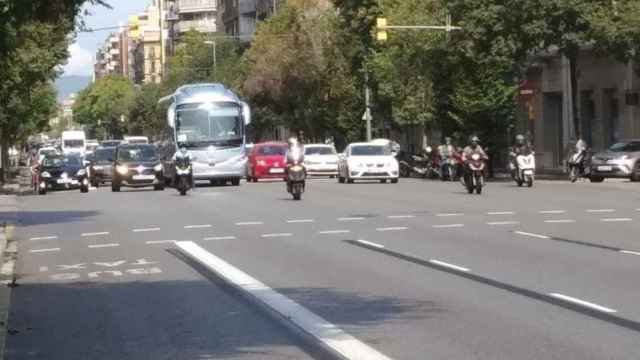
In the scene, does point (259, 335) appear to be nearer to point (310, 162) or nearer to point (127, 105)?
point (310, 162)

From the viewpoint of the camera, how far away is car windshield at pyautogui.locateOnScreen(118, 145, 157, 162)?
54.4 metres

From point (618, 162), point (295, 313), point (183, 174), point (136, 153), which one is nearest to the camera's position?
point (295, 313)

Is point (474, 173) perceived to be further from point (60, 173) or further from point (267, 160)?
point (267, 160)

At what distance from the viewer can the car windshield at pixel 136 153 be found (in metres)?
54.4

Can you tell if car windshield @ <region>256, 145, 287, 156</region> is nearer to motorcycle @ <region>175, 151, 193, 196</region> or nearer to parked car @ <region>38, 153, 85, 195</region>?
parked car @ <region>38, 153, 85, 195</region>

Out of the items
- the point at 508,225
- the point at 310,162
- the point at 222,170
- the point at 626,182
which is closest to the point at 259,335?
the point at 508,225

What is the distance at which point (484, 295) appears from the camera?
1498cm

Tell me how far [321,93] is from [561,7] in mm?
35640

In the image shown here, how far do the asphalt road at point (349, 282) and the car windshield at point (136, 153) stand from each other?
845 inches

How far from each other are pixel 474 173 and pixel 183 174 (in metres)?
9.84

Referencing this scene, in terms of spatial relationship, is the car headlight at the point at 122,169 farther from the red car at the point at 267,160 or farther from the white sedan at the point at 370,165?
the red car at the point at 267,160

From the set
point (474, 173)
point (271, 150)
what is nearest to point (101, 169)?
point (271, 150)

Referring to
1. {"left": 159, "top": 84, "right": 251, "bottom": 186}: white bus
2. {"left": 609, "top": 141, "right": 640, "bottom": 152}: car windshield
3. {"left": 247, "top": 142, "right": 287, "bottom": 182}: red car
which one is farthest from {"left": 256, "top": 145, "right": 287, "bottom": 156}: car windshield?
{"left": 609, "top": 141, "right": 640, "bottom": 152}: car windshield

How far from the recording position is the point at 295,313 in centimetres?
1370
